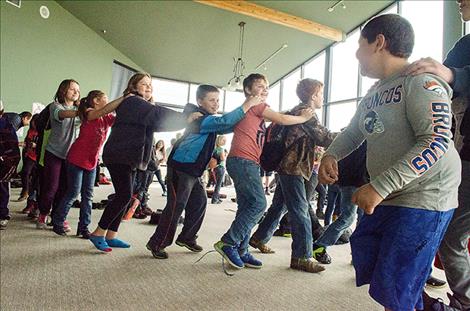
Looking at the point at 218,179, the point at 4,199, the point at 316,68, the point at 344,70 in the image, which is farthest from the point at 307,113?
the point at 316,68

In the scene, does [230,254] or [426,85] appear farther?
[230,254]

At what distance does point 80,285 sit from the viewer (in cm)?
158

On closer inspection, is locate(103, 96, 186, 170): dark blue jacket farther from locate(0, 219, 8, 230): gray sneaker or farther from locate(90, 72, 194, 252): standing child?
locate(0, 219, 8, 230): gray sneaker

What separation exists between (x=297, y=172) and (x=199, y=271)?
0.86m

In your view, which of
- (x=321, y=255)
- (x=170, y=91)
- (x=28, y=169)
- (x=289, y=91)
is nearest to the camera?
(x=321, y=255)

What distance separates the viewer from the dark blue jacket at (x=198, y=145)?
2.03 m

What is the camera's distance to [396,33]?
3.27 feet

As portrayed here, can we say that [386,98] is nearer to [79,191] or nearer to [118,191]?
[118,191]

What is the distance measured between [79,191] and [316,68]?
8.11 metres

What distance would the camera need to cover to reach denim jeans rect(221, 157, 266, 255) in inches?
78.9

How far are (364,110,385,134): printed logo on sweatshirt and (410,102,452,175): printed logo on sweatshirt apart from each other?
0.50 ft

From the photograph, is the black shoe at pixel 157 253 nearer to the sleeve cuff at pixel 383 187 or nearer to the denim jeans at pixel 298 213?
the denim jeans at pixel 298 213

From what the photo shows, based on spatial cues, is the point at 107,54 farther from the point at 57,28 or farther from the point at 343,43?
the point at 343,43

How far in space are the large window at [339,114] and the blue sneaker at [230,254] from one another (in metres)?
6.11
